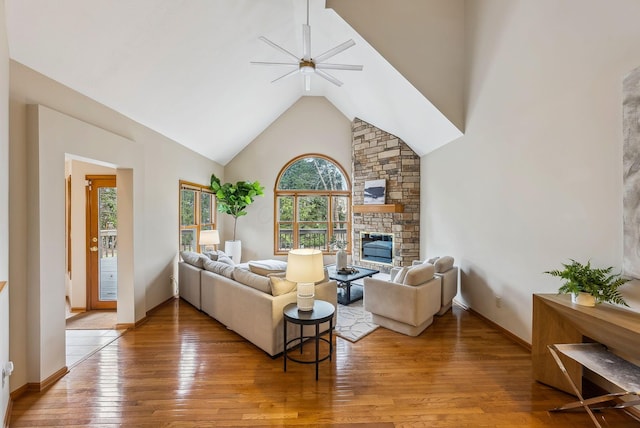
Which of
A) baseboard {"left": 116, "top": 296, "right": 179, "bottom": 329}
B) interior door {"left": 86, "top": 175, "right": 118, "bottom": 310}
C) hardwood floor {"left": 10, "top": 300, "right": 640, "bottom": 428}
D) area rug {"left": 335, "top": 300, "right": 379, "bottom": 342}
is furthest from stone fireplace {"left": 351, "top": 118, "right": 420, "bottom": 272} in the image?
interior door {"left": 86, "top": 175, "right": 118, "bottom": 310}

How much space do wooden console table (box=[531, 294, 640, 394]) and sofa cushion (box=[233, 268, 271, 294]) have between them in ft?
8.34

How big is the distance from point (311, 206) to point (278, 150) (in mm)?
1672

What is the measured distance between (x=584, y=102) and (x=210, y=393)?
406 centimetres

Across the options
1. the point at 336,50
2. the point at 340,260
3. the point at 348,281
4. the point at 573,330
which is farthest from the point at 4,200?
the point at 573,330

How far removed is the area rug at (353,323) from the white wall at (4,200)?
2.88m

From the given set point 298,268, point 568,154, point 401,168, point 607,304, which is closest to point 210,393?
point 298,268

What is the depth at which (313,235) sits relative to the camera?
7156 mm

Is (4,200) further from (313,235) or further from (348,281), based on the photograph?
(313,235)

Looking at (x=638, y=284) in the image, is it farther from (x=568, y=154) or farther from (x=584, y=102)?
(x=584, y=102)

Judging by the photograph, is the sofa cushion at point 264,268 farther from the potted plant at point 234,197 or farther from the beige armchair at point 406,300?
the potted plant at point 234,197

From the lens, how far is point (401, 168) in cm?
581

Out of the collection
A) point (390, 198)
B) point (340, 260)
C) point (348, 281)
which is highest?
point (390, 198)

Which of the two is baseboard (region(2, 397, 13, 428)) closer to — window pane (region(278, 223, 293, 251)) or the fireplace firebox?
window pane (region(278, 223, 293, 251))

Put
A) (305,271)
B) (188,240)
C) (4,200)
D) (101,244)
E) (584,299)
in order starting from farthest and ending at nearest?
1. (188,240)
2. (101,244)
3. (305,271)
4. (584,299)
5. (4,200)
